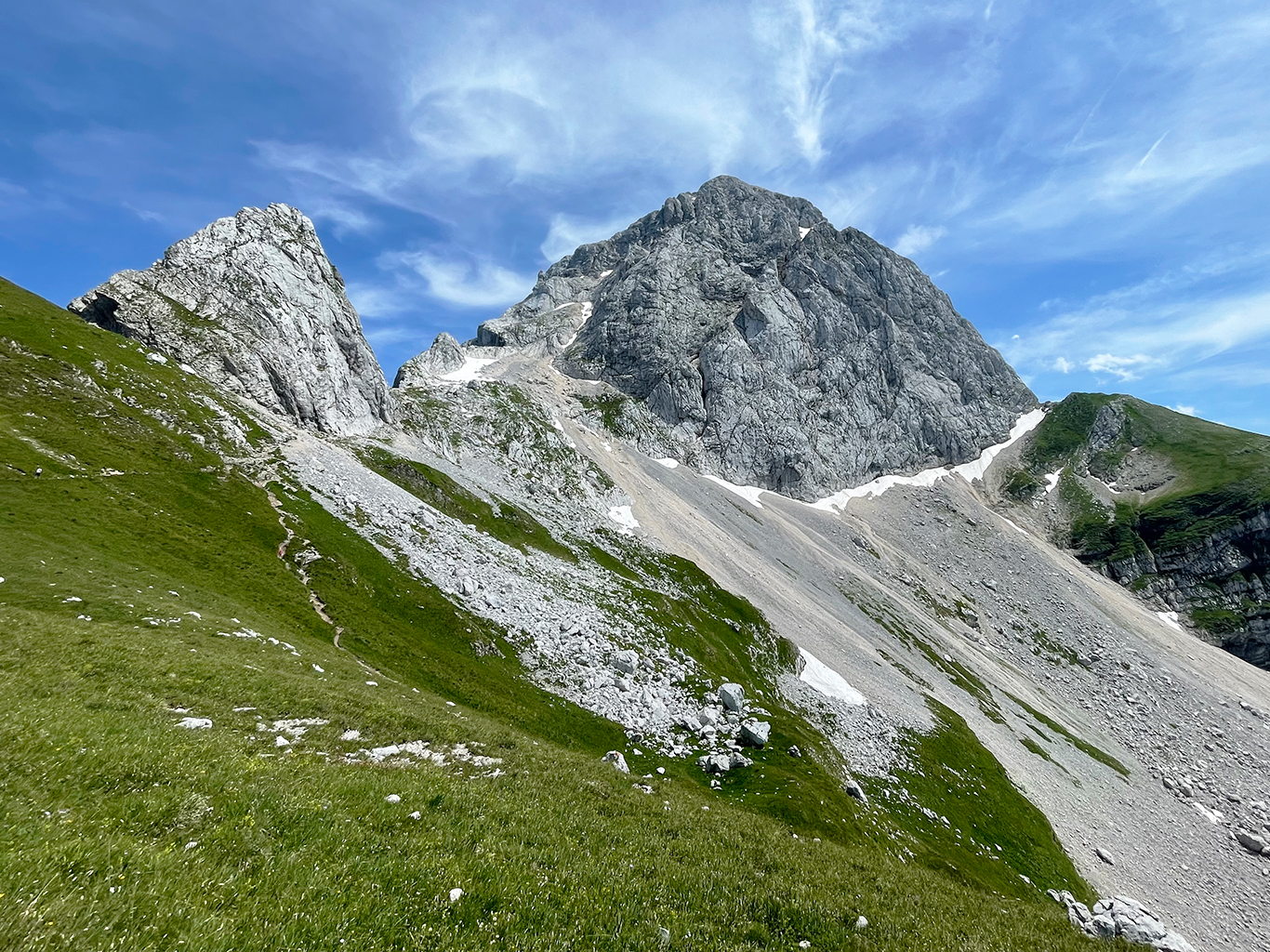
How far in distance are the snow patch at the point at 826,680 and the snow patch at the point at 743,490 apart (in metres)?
88.5

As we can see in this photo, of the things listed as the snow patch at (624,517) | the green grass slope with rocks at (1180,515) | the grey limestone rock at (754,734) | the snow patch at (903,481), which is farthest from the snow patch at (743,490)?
the grey limestone rock at (754,734)

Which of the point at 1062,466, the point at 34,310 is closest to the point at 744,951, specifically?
the point at 34,310

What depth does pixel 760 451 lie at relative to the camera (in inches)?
7111

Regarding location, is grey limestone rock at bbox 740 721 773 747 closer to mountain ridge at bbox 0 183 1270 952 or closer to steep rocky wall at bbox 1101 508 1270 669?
mountain ridge at bbox 0 183 1270 952

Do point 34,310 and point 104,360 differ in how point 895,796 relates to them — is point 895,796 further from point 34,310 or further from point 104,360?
point 34,310

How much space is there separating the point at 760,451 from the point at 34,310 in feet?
543

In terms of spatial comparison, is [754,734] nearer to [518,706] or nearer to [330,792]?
[518,706]

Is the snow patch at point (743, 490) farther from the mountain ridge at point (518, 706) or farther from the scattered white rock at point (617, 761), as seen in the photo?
the scattered white rock at point (617, 761)

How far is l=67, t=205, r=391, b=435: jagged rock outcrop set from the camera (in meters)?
71.9

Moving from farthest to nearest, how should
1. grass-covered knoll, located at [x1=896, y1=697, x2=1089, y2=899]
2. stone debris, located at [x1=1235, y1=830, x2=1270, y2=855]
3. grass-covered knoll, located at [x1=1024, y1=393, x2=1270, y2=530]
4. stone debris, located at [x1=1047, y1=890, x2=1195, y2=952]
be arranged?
grass-covered knoll, located at [x1=1024, y1=393, x2=1270, y2=530], stone debris, located at [x1=1235, y1=830, x2=1270, y2=855], grass-covered knoll, located at [x1=896, y1=697, x2=1089, y2=899], stone debris, located at [x1=1047, y1=890, x2=1195, y2=952]

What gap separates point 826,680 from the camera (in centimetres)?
6450

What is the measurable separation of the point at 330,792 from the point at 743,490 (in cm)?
16291

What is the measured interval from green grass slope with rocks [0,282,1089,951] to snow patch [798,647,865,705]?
58.6 feet

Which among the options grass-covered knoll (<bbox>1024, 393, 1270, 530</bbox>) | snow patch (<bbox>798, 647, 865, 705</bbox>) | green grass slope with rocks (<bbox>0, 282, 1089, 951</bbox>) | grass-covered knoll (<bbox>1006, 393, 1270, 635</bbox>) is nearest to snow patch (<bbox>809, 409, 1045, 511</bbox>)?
grass-covered knoll (<bbox>1006, 393, 1270, 635</bbox>)
